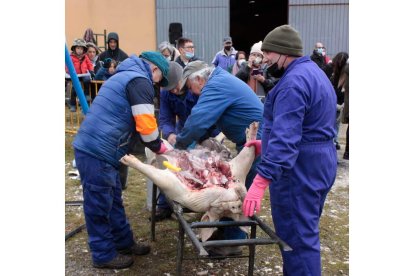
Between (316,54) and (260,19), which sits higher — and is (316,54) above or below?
below

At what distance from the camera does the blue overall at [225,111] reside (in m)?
3.71

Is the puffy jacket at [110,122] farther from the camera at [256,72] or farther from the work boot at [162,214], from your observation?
the camera at [256,72]

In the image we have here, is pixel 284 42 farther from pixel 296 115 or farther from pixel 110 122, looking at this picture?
pixel 110 122

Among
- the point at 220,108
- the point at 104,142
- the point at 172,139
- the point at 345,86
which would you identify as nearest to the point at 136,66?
the point at 104,142

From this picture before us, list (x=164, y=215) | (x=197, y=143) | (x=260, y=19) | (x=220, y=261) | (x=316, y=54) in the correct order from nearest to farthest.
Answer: (x=220, y=261)
(x=197, y=143)
(x=164, y=215)
(x=316, y=54)
(x=260, y=19)

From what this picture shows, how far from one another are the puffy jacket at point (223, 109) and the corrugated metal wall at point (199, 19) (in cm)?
1069

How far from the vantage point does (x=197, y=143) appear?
14.1 ft

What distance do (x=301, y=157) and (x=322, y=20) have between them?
1272cm

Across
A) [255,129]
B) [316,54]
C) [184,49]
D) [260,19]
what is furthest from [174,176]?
[260,19]

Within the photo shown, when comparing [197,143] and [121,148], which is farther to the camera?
[197,143]

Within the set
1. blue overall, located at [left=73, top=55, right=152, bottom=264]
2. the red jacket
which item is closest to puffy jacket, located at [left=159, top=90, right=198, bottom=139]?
blue overall, located at [left=73, top=55, right=152, bottom=264]

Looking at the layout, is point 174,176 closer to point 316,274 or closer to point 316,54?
point 316,274

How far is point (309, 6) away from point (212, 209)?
12.7 m

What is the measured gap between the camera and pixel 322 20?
14297 mm
